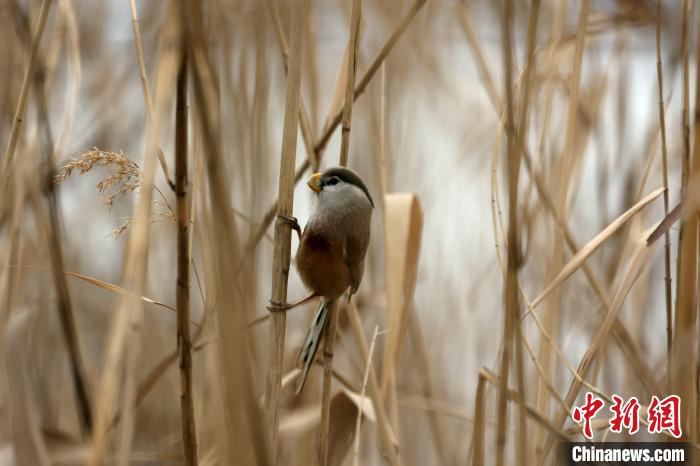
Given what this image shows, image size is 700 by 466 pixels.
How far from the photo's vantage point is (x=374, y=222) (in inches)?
82.7

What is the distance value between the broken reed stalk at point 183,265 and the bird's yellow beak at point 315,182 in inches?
19.1

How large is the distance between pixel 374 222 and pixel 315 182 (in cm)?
78

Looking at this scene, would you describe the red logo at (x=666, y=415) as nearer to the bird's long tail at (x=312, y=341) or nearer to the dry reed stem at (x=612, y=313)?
the dry reed stem at (x=612, y=313)

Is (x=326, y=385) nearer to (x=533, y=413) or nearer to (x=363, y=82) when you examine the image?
(x=533, y=413)

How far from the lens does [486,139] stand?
2180 millimetres

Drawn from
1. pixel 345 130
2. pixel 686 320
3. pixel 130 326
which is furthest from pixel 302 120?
pixel 686 320

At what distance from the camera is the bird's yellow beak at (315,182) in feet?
4.34

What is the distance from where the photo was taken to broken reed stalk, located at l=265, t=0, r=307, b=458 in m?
1.04

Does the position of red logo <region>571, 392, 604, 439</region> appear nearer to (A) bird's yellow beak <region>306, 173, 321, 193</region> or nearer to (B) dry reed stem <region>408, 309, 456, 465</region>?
(B) dry reed stem <region>408, 309, 456, 465</region>

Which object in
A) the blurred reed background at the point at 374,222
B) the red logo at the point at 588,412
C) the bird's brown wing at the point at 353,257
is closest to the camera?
the blurred reed background at the point at 374,222

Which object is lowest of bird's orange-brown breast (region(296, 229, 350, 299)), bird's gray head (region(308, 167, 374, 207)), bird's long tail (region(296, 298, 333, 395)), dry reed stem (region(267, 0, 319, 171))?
bird's long tail (region(296, 298, 333, 395))

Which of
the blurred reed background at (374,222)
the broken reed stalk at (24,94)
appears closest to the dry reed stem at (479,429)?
the blurred reed background at (374,222)

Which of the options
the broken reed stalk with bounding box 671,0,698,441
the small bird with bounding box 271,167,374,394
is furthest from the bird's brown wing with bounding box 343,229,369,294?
the broken reed stalk with bounding box 671,0,698,441

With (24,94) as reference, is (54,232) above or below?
below
